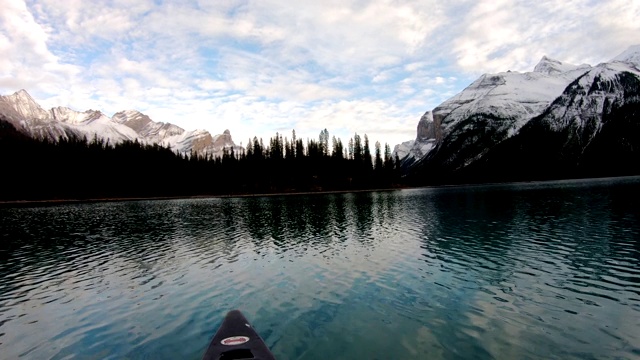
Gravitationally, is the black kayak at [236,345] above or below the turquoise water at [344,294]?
above

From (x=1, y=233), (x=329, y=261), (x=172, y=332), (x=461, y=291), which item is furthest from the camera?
(x=1, y=233)

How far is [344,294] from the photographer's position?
2206 centimetres

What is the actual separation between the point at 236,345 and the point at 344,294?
9.98 meters

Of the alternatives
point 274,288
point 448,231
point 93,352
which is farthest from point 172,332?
point 448,231

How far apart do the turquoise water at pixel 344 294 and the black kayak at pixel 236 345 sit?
1.55 meters

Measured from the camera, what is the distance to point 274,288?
78.6 feet

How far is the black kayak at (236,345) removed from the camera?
1266 centimetres

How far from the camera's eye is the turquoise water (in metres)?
15.1

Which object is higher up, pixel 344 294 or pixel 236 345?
pixel 236 345

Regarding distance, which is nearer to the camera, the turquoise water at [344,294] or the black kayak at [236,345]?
the black kayak at [236,345]

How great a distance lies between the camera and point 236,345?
1348 cm

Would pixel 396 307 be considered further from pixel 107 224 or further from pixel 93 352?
pixel 107 224

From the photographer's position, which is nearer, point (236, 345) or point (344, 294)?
point (236, 345)

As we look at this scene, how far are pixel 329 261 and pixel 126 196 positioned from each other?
186m
